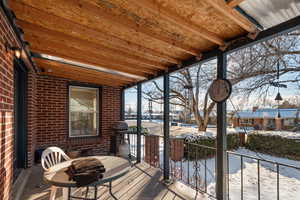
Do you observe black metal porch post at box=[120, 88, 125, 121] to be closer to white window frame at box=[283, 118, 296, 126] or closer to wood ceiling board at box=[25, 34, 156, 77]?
wood ceiling board at box=[25, 34, 156, 77]

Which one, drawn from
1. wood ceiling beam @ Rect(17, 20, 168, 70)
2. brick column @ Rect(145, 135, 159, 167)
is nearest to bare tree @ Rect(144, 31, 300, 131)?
wood ceiling beam @ Rect(17, 20, 168, 70)

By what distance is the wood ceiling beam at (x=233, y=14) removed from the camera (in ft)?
4.18

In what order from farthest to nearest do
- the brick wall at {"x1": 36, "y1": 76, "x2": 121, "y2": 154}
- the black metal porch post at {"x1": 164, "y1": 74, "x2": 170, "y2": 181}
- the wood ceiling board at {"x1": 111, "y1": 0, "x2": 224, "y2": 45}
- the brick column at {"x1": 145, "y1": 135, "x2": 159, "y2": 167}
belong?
the brick column at {"x1": 145, "y1": 135, "x2": 159, "y2": 167}
the brick wall at {"x1": 36, "y1": 76, "x2": 121, "y2": 154}
the black metal porch post at {"x1": 164, "y1": 74, "x2": 170, "y2": 181}
the wood ceiling board at {"x1": 111, "y1": 0, "x2": 224, "y2": 45}

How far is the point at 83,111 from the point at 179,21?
3963mm

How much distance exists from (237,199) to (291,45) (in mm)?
3943

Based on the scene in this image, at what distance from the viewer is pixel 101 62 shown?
2.82 m

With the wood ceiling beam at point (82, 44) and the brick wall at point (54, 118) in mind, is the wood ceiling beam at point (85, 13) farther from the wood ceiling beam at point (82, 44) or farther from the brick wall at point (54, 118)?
the brick wall at point (54, 118)

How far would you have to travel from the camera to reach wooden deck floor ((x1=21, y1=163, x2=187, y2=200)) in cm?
238

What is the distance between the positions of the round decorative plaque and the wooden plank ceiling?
478 millimetres

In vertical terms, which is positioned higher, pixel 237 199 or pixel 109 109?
pixel 109 109

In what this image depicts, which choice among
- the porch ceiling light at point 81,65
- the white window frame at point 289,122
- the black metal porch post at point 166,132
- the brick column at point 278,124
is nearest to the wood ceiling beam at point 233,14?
the black metal porch post at point 166,132

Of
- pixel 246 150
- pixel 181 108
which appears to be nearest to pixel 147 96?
pixel 181 108

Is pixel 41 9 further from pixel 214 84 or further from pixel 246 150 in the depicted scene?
pixel 246 150

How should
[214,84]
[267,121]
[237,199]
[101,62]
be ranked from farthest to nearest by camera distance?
[267,121] < [237,199] < [101,62] < [214,84]
